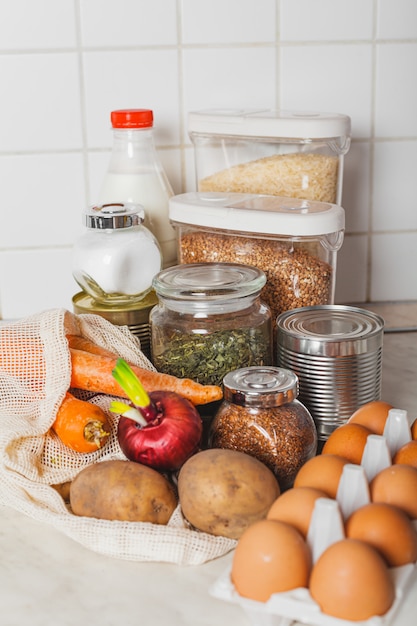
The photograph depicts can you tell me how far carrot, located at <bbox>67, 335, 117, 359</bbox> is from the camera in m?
0.98

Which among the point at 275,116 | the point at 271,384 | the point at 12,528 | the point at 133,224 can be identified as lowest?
the point at 12,528

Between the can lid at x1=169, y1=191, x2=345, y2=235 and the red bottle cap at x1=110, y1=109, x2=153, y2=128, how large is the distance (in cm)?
13

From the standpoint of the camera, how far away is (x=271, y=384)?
84cm

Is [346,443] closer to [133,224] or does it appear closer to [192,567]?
[192,567]

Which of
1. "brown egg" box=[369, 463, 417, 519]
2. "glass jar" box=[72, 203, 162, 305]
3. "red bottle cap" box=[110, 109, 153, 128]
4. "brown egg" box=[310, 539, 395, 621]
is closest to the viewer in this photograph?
"brown egg" box=[310, 539, 395, 621]

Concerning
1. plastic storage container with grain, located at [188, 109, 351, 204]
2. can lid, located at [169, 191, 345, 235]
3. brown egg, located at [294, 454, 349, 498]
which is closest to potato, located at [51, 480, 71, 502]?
brown egg, located at [294, 454, 349, 498]

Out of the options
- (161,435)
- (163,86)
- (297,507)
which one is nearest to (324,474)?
(297,507)

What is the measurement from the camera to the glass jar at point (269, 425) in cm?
83

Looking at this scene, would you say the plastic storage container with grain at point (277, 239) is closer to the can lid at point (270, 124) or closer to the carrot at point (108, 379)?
the can lid at point (270, 124)

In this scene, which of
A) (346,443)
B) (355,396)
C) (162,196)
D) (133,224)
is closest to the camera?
(346,443)

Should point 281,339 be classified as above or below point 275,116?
below

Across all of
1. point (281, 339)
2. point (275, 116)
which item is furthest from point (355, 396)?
point (275, 116)

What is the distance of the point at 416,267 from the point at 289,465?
2.11 feet

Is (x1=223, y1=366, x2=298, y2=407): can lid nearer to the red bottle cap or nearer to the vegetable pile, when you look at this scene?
the vegetable pile
